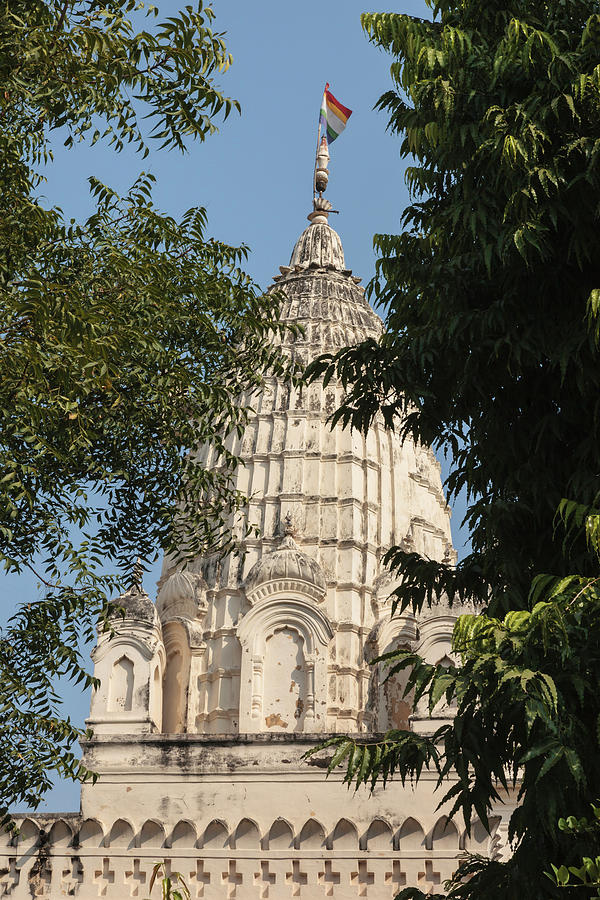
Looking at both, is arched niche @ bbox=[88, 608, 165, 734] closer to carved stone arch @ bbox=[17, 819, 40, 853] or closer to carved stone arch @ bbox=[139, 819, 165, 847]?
carved stone arch @ bbox=[139, 819, 165, 847]

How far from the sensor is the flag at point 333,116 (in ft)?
99.5

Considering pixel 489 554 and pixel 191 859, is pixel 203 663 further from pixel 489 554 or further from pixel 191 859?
pixel 489 554

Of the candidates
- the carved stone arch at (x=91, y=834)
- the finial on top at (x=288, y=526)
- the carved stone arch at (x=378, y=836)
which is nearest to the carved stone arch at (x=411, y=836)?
the carved stone arch at (x=378, y=836)

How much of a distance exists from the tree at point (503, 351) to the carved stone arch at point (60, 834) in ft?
30.2

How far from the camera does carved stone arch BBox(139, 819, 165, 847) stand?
51.8ft

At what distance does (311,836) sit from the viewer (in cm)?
1552

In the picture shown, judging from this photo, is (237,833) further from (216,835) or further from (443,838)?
(443,838)

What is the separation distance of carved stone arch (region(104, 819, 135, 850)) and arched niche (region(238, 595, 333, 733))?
10.9ft

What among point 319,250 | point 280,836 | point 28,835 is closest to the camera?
point 280,836

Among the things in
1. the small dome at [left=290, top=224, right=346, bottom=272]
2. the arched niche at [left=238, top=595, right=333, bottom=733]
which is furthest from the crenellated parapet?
the small dome at [left=290, top=224, right=346, bottom=272]

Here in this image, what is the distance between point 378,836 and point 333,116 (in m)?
20.5

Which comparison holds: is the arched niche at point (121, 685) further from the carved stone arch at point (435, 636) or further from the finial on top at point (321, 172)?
the finial on top at point (321, 172)

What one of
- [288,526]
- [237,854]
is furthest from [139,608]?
[237,854]

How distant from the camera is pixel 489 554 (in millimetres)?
8266
